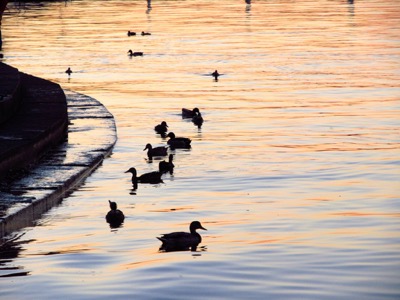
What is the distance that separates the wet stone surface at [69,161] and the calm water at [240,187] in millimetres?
328

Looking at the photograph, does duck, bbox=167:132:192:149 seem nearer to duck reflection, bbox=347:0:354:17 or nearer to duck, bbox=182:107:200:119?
duck, bbox=182:107:200:119

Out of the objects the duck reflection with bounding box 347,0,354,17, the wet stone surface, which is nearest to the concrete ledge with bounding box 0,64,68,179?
the wet stone surface

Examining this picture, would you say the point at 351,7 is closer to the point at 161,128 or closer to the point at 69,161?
the point at 161,128

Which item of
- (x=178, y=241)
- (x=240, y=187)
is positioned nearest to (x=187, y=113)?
(x=240, y=187)

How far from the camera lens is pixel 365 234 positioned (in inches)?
634

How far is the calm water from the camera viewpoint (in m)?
13.7

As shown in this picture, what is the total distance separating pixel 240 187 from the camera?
19906 millimetres

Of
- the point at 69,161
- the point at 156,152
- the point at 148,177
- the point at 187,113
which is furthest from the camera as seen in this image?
the point at 187,113

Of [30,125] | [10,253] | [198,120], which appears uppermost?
[30,125]

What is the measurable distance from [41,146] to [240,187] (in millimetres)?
3491

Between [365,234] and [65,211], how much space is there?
4.26m

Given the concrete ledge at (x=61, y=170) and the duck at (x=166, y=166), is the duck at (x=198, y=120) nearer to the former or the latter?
the concrete ledge at (x=61, y=170)

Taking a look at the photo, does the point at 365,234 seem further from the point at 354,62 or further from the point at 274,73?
the point at 354,62

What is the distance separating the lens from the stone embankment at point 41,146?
17453mm
